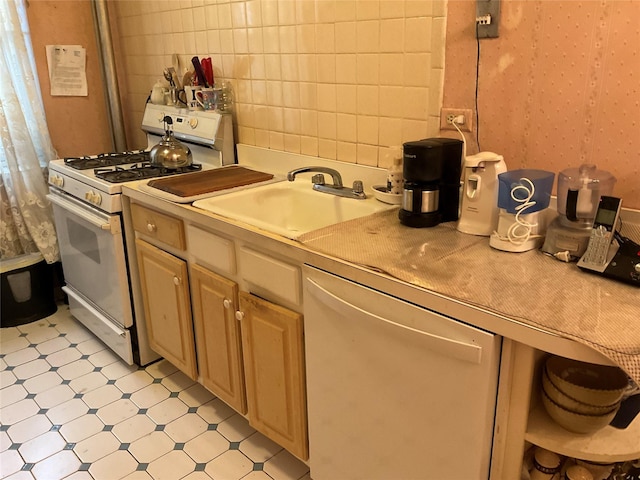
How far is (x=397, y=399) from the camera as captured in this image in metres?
1.34

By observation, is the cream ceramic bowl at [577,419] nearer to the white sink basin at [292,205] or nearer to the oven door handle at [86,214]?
the white sink basin at [292,205]

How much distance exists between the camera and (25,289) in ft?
9.75

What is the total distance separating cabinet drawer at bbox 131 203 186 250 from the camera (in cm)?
204

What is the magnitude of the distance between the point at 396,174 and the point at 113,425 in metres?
1.50

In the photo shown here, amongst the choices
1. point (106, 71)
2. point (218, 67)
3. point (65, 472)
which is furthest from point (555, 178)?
point (106, 71)

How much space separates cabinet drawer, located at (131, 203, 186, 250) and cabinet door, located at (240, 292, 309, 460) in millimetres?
431

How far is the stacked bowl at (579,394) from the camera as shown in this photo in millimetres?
1154

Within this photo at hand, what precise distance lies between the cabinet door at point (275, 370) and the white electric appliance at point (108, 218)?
854mm

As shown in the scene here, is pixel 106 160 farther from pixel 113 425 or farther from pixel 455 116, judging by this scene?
pixel 455 116

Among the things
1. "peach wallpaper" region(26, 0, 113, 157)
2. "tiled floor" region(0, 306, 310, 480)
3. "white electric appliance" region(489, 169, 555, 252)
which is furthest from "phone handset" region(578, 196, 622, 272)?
"peach wallpaper" region(26, 0, 113, 157)

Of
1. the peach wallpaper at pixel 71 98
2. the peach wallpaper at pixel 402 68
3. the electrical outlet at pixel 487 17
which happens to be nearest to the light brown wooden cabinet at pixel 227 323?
the peach wallpaper at pixel 402 68

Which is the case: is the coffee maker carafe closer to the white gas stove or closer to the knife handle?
the white gas stove

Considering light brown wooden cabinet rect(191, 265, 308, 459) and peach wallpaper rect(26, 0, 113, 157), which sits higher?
peach wallpaper rect(26, 0, 113, 157)

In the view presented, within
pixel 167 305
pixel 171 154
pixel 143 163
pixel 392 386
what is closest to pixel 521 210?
pixel 392 386
